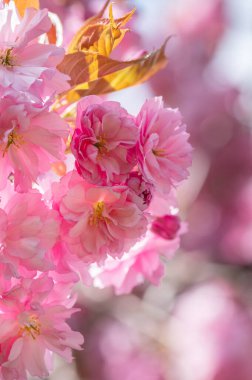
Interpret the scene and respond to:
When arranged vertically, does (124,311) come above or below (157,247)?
below

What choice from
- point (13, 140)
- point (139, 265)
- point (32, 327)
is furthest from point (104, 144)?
point (139, 265)

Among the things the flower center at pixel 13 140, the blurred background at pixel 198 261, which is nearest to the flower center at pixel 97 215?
the flower center at pixel 13 140

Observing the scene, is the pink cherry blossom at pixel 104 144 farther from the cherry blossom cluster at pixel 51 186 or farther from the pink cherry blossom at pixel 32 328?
the pink cherry blossom at pixel 32 328

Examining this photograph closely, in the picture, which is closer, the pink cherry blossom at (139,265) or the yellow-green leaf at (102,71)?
the yellow-green leaf at (102,71)

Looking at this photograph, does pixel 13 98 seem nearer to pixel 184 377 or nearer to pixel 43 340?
pixel 43 340

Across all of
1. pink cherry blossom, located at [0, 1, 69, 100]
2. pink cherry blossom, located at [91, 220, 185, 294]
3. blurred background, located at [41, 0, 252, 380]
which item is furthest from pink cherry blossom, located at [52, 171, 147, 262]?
blurred background, located at [41, 0, 252, 380]

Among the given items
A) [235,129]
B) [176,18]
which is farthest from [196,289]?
[176,18]
